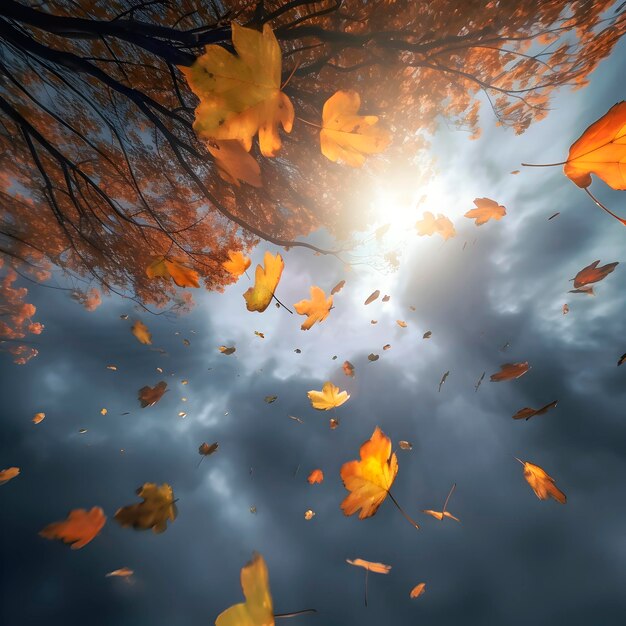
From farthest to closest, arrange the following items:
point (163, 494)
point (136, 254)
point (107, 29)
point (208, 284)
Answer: point (208, 284), point (136, 254), point (107, 29), point (163, 494)

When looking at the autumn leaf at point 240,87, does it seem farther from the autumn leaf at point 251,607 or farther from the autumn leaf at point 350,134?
the autumn leaf at point 251,607

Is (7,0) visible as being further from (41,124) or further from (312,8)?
(41,124)

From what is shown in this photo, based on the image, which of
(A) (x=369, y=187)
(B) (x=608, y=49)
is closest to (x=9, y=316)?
(A) (x=369, y=187)

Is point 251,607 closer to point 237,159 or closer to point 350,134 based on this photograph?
point 350,134

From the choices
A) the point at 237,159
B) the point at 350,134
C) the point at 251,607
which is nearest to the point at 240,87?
the point at 350,134

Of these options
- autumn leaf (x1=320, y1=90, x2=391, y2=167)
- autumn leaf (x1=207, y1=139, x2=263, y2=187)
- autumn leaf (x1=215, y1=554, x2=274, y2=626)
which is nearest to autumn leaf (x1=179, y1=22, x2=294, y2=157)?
autumn leaf (x1=320, y1=90, x2=391, y2=167)

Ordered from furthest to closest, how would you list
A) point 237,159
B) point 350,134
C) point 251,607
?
point 237,159
point 350,134
point 251,607

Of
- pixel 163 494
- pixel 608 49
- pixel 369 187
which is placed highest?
pixel 608 49
